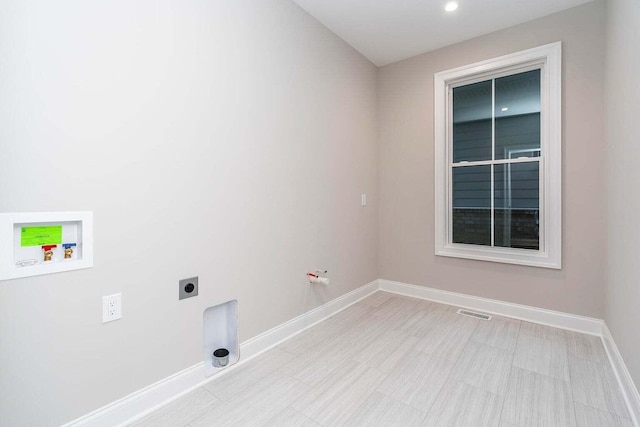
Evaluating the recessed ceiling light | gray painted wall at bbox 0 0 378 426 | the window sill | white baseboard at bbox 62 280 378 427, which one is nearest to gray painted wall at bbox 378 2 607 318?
the window sill

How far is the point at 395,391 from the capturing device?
1.74 meters

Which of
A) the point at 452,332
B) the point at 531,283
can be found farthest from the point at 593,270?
the point at 452,332

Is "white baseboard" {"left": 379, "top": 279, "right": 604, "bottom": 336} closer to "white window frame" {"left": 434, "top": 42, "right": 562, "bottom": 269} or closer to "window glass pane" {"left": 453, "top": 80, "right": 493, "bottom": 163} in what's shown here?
"white window frame" {"left": 434, "top": 42, "right": 562, "bottom": 269}

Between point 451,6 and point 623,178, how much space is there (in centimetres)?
178

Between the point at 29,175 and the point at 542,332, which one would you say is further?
the point at 542,332

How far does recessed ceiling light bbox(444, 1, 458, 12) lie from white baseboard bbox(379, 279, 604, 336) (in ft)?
8.59

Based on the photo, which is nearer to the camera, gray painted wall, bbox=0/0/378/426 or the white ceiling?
gray painted wall, bbox=0/0/378/426

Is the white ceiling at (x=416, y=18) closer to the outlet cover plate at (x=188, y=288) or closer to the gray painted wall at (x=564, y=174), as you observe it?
the gray painted wall at (x=564, y=174)

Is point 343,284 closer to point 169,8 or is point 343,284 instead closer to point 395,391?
point 395,391

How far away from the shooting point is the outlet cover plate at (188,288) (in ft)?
5.63

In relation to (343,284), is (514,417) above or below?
below

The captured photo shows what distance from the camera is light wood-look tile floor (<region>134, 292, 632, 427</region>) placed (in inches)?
60.2

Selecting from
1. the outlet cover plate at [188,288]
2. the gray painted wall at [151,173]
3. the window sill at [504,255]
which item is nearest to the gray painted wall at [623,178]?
the window sill at [504,255]

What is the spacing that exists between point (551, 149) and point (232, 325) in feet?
9.63
